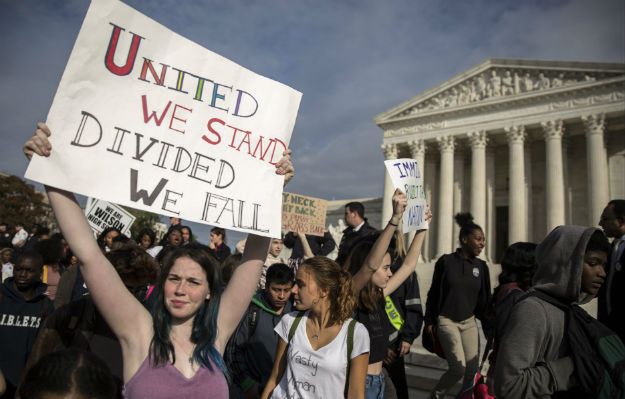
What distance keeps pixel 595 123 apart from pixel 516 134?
482cm

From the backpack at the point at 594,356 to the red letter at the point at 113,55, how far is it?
2.62m

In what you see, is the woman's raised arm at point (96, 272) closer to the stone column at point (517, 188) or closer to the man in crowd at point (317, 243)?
the man in crowd at point (317, 243)

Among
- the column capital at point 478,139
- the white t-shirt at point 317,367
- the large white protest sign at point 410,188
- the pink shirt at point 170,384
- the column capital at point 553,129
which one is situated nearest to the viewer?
the pink shirt at point 170,384

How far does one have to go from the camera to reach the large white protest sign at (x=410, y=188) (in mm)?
4984

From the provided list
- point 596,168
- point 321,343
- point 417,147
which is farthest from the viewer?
point 417,147

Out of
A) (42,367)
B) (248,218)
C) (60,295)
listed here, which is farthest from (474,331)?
(42,367)

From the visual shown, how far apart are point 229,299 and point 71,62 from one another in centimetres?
148

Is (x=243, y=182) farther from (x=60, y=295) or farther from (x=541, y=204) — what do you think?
(x=541, y=204)

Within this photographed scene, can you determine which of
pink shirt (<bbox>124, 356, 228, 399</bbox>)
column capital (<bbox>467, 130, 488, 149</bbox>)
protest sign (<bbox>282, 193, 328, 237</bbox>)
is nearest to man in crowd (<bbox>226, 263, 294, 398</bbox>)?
pink shirt (<bbox>124, 356, 228, 399</bbox>)

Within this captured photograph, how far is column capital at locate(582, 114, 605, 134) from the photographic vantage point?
28.5 meters

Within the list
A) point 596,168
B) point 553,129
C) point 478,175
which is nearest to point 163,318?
point 596,168

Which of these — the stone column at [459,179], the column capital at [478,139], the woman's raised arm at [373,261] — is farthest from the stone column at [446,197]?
the woman's raised arm at [373,261]

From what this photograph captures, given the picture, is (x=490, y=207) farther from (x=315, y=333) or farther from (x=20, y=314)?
(x=20, y=314)

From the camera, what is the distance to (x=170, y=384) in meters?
2.10
